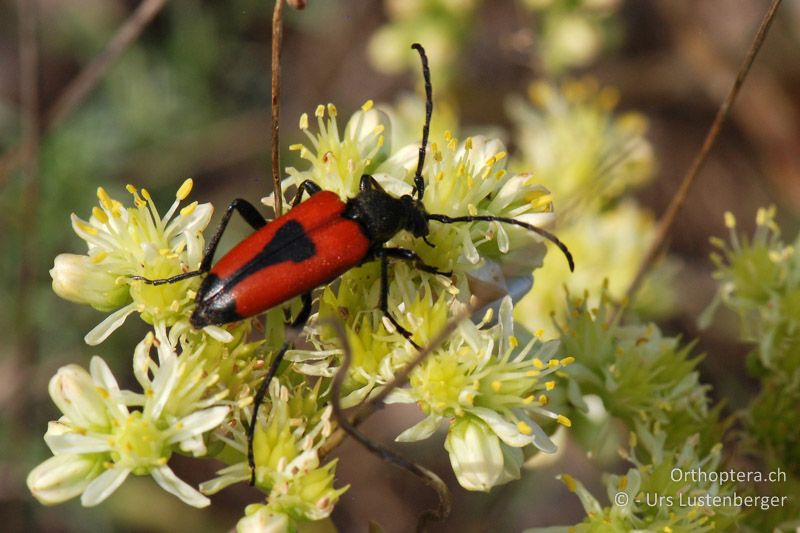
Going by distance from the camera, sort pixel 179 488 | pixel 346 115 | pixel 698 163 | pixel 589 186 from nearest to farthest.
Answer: pixel 179 488 < pixel 698 163 < pixel 589 186 < pixel 346 115

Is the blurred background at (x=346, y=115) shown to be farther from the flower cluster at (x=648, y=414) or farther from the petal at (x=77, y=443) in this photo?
Result: the petal at (x=77, y=443)

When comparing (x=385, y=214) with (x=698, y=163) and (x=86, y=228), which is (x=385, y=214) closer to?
(x=86, y=228)

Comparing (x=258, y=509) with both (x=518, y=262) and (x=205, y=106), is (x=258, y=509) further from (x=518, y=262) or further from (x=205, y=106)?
(x=205, y=106)

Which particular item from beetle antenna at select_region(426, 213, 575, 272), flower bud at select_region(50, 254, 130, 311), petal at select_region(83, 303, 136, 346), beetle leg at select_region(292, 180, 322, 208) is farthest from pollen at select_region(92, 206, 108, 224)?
beetle antenna at select_region(426, 213, 575, 272)

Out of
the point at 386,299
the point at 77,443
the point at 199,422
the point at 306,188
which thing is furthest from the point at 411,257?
the point at 77,443

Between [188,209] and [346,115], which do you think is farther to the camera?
[346,115]

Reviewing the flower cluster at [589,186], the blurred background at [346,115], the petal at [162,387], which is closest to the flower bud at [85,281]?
the petal at [162,387]

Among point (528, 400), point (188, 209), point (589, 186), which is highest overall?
point (188, 209)

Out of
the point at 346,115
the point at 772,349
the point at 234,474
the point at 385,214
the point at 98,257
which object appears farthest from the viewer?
the point at 346,115
